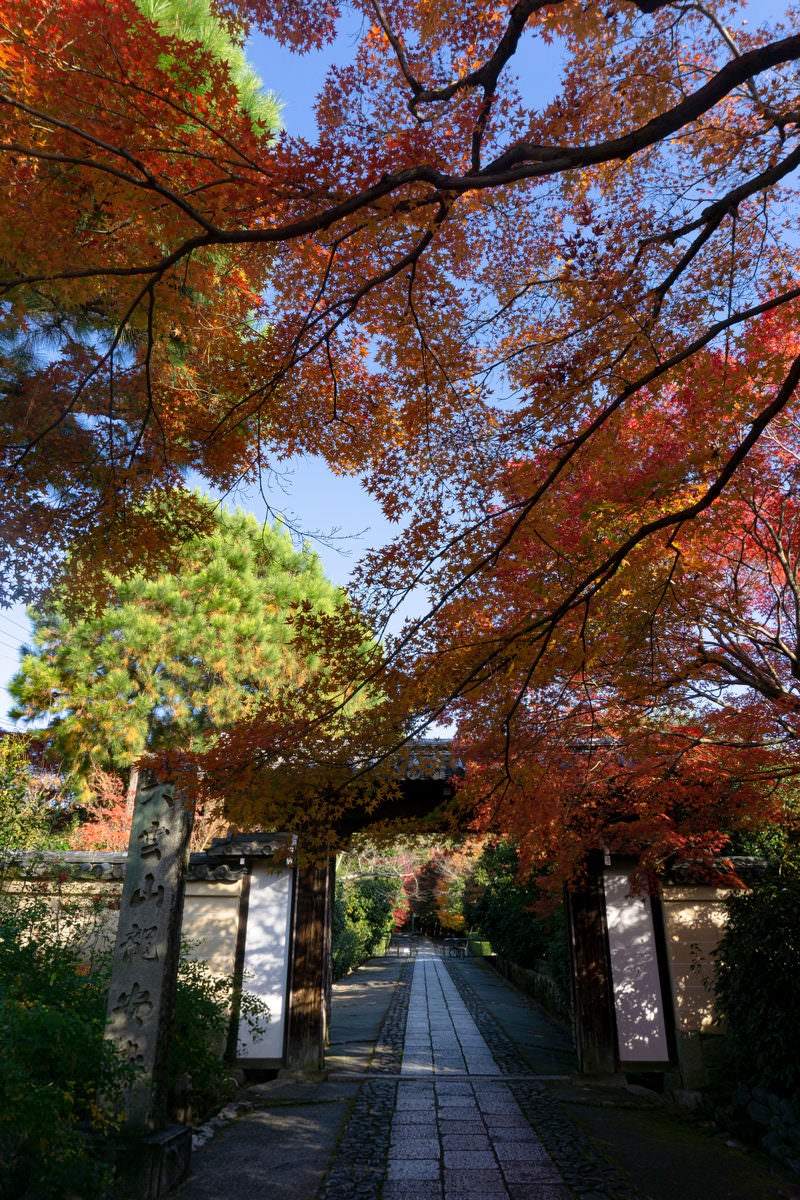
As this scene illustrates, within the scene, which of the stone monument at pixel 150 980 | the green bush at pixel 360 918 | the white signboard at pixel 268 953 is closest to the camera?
the stone monument at pixel 150 980

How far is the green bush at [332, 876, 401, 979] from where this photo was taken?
17875 millimetres

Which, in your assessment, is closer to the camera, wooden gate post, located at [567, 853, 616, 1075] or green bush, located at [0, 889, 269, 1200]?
green bush, located at [0, 889, 269, 1200]

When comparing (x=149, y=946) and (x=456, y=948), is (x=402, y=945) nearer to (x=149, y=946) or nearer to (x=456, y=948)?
(x=456, y=948)

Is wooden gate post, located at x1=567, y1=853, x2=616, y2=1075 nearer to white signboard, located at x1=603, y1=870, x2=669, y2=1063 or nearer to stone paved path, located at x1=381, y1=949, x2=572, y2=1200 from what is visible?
white signboard, located at x1=603, y1=870, x2=669, y2=1063

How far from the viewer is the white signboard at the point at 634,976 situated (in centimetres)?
816

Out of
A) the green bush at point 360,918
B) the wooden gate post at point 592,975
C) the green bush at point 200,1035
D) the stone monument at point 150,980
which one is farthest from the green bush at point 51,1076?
the green bush at point 360,918

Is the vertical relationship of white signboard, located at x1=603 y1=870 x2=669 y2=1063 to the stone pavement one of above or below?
above

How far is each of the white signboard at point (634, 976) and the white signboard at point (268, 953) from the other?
3.96 metres

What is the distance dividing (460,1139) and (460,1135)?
0.39 feet

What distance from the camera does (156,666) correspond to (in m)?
15.6

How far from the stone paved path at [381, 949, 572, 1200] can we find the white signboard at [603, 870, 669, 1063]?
1.58 meters

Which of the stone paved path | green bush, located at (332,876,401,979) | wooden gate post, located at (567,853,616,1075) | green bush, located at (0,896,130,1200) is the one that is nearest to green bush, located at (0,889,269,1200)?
green bush, located at (0,896,130,1200)

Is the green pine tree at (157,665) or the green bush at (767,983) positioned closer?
the green bush at (767,983)

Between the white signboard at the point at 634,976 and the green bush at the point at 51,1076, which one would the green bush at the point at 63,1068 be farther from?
the white signboard at the point at 634,976
